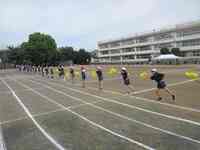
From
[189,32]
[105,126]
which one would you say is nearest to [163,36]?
[189,32]

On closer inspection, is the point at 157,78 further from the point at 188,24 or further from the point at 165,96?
the point at 188,24

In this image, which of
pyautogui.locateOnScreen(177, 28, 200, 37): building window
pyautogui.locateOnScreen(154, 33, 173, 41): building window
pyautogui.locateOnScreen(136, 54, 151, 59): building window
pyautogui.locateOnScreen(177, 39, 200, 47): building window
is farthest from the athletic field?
pyautogui.locateOnScreen(136, 54, 151, 59): building window

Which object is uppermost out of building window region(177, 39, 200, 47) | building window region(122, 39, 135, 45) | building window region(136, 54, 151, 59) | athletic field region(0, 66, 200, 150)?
building window region(122, 39, 135, 45)

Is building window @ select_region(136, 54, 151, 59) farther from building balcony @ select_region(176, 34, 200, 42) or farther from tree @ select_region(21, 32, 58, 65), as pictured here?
tree @ select_region(21, 32, 58, 65)

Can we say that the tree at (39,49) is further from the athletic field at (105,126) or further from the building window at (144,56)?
the athletic field at (105,126)

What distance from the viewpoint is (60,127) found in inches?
383

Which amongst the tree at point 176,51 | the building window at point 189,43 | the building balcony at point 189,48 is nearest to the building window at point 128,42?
the building window at point 189,43

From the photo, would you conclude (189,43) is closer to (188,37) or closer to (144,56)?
(188,37)

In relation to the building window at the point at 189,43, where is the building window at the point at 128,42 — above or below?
above

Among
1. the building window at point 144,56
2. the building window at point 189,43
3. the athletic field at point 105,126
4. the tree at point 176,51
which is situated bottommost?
the athletic field at point 105,126

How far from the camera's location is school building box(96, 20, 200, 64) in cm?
7831

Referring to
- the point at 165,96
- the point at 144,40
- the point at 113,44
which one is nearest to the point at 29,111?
the point at 165,96

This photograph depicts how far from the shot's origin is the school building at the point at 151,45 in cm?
7831

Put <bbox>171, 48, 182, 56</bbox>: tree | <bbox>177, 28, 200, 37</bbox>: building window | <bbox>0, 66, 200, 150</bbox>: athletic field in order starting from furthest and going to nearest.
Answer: <bbox>171, 48, 182, 56</bbox>: tree, <bbox>177, 28, 200, 37</bbox>: building window, <bbox>0, 66, 200, 150</bbox>: athletic field
